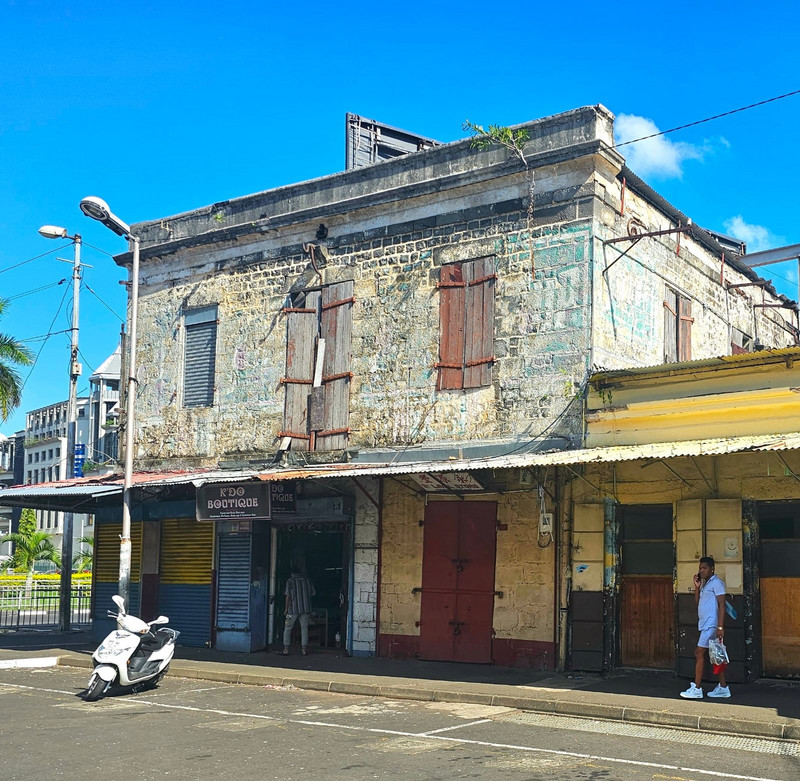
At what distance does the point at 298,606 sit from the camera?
17047 millimetres

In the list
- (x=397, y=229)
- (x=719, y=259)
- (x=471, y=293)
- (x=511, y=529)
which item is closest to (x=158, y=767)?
(x=511, y=529)

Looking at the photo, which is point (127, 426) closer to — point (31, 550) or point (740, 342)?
point (740, 342)

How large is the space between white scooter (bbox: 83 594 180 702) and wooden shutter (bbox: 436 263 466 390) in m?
5.78

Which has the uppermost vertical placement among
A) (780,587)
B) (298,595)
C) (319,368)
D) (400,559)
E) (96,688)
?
(319,368)

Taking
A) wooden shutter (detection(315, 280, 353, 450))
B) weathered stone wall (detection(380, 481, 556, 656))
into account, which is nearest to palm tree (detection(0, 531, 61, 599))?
wooden shutter (detection(315, 280, 353, 450))

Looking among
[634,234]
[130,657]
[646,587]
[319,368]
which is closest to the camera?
[130,657]

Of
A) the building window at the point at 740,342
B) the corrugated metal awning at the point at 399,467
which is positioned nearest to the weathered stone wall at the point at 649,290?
the building window at the point at 740,342

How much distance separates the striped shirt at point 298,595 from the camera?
1705 centimetres

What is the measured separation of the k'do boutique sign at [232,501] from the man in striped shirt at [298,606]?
1.62 meters

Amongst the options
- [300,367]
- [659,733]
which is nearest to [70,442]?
[300,367]

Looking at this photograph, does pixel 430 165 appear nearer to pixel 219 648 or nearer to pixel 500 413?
pixel 500 413

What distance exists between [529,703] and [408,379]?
629 cm

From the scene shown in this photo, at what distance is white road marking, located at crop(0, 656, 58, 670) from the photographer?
54.2ft

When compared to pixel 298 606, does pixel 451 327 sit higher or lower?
higher
